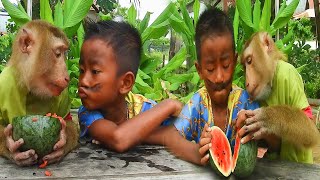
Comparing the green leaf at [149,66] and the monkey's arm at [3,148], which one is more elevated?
the green leaf at [149,66]

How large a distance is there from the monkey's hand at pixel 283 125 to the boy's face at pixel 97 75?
2.06ft

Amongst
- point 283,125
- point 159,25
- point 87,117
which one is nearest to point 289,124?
point 283,125

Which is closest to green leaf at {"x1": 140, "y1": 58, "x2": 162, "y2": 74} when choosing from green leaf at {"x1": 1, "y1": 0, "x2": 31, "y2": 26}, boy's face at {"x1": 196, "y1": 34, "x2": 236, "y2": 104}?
green leaf at {"x1": 1, "y1": 0, "x2": 31, "y2": 26}

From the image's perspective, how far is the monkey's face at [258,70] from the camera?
1795mm

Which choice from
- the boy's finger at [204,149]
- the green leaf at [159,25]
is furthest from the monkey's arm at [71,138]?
the green leaf at [159,25]

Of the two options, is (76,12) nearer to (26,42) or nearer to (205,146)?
(26,42)

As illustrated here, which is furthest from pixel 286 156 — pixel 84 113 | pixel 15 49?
pixel 15 49

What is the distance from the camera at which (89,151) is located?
190cm

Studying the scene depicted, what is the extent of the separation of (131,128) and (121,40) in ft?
1.38

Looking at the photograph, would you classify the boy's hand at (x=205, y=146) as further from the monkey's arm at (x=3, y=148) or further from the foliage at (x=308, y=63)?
the foliage at (x=308, y=63)

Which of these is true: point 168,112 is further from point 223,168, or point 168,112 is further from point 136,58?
point 223,168

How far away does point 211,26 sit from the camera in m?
1.79

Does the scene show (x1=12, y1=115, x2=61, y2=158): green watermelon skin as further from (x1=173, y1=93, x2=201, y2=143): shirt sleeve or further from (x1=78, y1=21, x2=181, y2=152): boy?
(x1=173, y1=93, x2=201, y2=143): shirt sleeve

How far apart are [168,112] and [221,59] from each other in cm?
39
